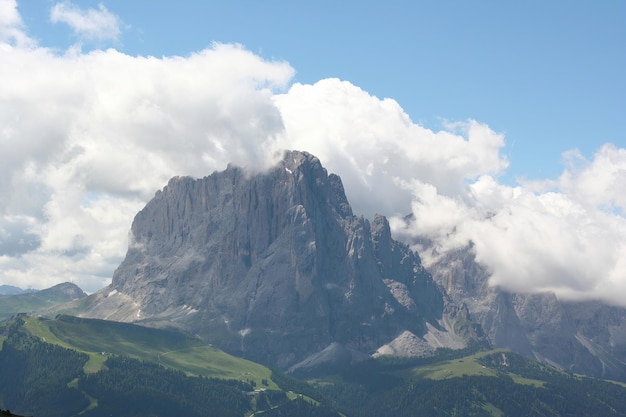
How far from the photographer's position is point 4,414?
158500mm
